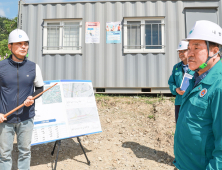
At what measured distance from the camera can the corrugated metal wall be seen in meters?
7.31

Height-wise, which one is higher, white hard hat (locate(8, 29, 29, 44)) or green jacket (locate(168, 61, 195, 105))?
white hard hat (locate(8, 29, 29, 44))

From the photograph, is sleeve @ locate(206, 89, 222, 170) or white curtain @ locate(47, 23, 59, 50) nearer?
sleeve @ locate(206, 89, 222, 170)

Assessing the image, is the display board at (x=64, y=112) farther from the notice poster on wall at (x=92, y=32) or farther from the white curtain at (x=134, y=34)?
the white curtain at (x=134, y=34)

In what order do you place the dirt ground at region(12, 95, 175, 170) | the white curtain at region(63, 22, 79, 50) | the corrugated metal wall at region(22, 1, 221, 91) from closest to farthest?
the dirt ground at region(12, 95, 175, 170)
the corrugated metal wall at region(22, 1, 221, 91)
the white curtain at region(63, 22, 79, 50)

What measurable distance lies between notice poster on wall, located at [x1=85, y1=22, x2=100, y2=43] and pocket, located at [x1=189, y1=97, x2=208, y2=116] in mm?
6549

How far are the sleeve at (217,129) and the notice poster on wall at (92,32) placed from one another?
21.9ft

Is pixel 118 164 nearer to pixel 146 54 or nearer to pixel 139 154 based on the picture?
pixel 139 154

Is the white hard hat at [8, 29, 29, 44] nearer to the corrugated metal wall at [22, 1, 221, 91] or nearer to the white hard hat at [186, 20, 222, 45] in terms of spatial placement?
the white hard hat at [186, 20, 222, 45]

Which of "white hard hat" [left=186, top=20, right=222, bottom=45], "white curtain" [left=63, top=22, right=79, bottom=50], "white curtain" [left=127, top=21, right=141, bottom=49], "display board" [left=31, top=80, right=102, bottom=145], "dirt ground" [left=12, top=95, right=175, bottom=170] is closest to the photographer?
"white hard hat" [left=186, top=20, right=222, bottom=45]

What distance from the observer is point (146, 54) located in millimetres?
7312

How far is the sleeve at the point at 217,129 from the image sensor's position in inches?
45.8

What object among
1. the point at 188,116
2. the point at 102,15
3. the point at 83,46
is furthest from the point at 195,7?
the point at 188,116

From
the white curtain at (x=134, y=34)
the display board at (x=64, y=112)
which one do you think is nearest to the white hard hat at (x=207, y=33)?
the display board at (x=64, y=112)

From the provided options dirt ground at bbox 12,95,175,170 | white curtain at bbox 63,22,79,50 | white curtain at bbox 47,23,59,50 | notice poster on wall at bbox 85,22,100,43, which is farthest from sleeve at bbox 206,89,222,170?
white curtain at bbox 47,23,59,50
